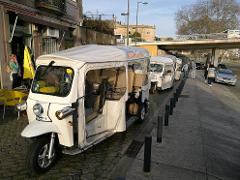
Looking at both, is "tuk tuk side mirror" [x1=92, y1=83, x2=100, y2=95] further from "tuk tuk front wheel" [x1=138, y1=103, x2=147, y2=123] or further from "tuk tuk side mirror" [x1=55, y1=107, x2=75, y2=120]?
"tuk tuk front wheel" [x1=138, y1=103, x2=147, y2=123]

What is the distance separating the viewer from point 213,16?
68.0 metres

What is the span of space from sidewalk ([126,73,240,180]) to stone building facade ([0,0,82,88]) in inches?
304

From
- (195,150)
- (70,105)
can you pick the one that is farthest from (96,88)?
(195,150)

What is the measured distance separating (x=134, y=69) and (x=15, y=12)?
22.9 feet

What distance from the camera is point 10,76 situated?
36.3 ft

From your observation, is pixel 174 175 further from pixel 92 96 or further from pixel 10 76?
pixel 10 76

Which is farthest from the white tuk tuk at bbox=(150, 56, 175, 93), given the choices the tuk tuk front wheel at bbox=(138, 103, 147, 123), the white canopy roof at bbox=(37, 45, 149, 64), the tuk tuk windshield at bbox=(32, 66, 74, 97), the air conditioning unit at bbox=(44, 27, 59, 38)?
the tuk tuk windshield at bbox=(32, 66, 74, 97)

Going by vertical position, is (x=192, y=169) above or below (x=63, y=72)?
below

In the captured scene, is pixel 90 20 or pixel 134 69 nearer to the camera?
pixel 134 69

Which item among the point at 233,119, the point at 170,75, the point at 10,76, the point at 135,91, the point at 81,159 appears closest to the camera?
the point at 81,159

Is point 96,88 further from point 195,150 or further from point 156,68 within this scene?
point 156,68

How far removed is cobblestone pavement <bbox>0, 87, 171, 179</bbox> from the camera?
498 centimetres

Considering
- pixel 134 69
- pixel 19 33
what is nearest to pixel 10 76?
pixel 19 33

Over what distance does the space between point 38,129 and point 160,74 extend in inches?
451
